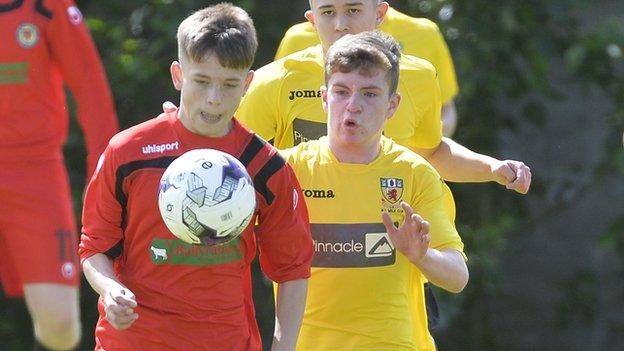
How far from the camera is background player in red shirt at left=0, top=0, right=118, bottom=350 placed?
5922mm

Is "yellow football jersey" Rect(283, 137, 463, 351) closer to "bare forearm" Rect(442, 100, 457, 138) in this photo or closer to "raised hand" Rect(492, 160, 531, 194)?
"raised hand" Rect(492, 160, 531, 194)

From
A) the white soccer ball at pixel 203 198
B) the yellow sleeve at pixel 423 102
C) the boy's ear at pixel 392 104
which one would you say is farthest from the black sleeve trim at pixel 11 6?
the white soccer ball at pixel 203 198

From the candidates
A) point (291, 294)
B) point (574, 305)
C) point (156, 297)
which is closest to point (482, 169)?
point (291, 294)

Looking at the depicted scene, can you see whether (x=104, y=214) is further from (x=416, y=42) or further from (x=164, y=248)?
(x=416, y=42)

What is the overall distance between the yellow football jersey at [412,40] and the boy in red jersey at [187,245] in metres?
1.59

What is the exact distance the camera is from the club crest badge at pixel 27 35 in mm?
5961

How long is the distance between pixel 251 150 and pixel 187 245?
31 cm

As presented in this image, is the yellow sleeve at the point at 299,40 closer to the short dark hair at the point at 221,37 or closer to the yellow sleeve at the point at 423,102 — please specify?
the yellow sleeve at the point at 423,102

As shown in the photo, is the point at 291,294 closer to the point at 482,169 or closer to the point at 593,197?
the point at 482,169

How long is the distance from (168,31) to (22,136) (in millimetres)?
1751

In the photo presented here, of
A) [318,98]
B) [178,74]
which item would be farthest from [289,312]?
[318,98]

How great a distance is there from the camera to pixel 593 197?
8.75 metres

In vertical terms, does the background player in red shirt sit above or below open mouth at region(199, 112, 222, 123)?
below

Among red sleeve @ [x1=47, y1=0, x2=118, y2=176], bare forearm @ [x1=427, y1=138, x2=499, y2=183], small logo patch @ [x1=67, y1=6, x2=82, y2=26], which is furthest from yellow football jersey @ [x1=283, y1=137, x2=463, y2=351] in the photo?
small logo patch @ [x1=67, y1=6, x2=82, y2=26]
